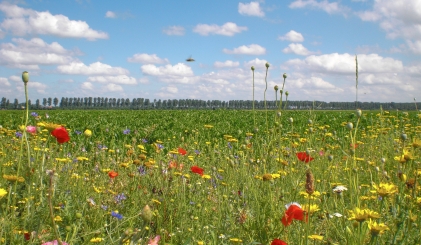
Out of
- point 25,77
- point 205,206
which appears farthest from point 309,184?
point 205,206

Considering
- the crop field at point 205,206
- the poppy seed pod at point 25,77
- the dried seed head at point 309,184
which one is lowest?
the crop field at point 205,206

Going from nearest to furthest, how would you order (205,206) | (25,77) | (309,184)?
1. (309,184)
2. (25,77)
3. (205,206)

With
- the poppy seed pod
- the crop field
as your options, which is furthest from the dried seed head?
the poppy seed pod

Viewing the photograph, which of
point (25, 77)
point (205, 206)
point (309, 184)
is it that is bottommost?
point (205, 206)

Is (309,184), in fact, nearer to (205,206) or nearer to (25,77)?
(25,77)

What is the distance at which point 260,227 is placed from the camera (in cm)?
211

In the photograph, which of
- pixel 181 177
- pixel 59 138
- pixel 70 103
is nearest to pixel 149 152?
pixel 181 177

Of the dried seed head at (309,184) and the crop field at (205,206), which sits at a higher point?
the dried seed head at (309,184)

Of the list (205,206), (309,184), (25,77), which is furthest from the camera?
(205,206)

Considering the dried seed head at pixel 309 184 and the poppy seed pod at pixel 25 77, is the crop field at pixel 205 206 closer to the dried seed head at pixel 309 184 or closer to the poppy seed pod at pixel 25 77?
the dried seed head at pixel 309 184

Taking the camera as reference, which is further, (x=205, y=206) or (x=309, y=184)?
(x=205, y=206)

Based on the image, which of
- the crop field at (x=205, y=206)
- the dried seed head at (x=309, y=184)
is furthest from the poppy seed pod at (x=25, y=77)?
the dried seed head at (x=309, y=184)

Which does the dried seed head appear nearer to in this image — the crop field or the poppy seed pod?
the crop field

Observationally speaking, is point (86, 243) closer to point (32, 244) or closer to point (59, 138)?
point (32, 244)
